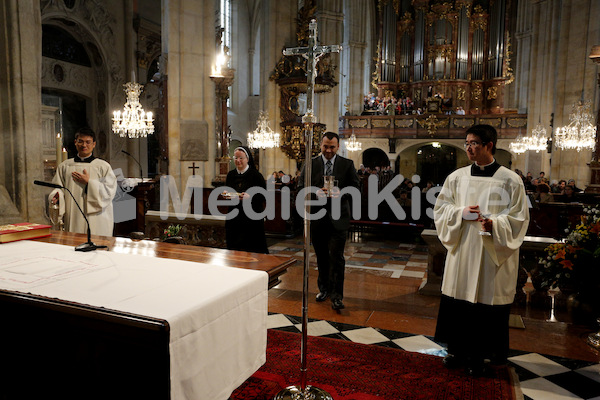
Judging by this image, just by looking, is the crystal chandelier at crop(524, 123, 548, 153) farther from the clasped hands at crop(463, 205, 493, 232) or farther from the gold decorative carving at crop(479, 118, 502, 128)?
the clasped hands at crop(463, 205, 493, 232)

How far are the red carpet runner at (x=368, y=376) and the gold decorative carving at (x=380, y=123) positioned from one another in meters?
18.5

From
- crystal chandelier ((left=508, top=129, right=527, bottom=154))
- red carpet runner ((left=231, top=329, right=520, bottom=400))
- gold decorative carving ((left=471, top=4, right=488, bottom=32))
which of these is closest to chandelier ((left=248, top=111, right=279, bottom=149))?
red carpet runner ((left=231, top=329, right=520, bottom=400))

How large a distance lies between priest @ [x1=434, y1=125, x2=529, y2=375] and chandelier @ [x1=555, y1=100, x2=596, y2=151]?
10.8m

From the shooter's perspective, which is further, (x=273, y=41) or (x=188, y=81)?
(x=273, y=41)

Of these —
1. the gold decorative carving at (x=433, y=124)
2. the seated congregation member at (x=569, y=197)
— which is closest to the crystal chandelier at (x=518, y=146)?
the gold decorative carving at (x=433, y=124)

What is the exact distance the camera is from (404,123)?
20828 mm

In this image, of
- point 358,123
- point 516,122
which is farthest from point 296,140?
point 516,122

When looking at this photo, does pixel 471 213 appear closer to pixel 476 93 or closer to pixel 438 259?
pixel 438 259

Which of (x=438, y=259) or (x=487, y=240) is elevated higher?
(x=487, y=240)

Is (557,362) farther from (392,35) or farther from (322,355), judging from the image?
(392,35)

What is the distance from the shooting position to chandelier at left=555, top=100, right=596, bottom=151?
39.2 feet

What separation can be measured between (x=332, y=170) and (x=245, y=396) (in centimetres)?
251

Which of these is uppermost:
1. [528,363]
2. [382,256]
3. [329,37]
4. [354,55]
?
[354,55]

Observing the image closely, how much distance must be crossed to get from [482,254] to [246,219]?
2.45 meters
